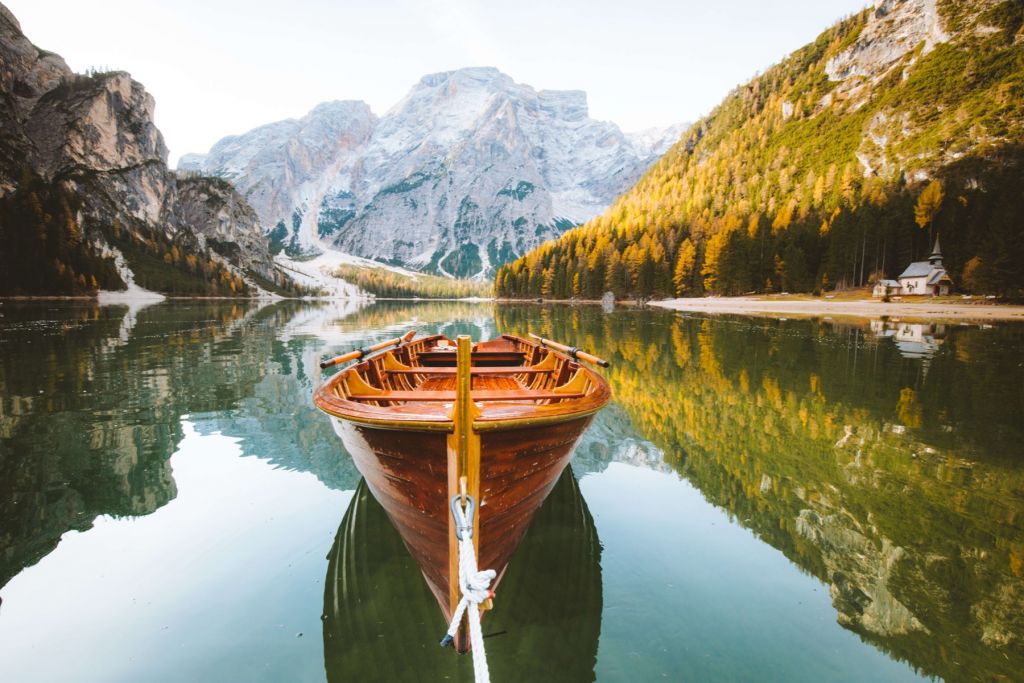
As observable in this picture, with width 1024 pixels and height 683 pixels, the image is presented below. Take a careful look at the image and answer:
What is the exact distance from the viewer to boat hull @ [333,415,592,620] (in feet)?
12.6

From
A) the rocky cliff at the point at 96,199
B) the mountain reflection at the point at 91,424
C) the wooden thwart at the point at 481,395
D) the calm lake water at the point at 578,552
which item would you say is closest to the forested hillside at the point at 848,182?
the calm lake water at the point at 578,552

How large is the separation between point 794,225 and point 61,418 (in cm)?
7650

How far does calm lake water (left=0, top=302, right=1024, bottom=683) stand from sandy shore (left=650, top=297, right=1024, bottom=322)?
4055cm

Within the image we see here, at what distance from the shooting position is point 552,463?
456cm

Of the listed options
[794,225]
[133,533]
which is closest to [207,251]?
[794,225]

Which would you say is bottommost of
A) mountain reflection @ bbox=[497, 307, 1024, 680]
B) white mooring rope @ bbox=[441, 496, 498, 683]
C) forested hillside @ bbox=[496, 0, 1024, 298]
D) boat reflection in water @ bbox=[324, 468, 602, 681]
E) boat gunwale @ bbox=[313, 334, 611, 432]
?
boat reflection in water @ bbox=[324, 468, 602, 681]

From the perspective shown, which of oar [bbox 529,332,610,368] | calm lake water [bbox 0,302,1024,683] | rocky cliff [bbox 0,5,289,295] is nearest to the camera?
calm lake water [bbox 0,302,1024,683]

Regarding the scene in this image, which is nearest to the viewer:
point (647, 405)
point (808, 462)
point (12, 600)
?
point (12, 600)

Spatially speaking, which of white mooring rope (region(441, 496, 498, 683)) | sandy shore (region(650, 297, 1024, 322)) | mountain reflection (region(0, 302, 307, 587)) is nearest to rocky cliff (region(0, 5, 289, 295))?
mountain reflection (region(0, 302, 307, 587))

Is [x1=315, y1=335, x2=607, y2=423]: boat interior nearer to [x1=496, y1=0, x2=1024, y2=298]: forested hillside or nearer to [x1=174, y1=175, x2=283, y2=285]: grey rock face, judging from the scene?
[x1=496, y1=0, x2=1024, y2=298]: forested hillside

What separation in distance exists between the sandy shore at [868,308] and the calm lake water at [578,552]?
40.5 meters

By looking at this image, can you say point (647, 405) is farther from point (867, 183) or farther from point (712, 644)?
point (867, 183)

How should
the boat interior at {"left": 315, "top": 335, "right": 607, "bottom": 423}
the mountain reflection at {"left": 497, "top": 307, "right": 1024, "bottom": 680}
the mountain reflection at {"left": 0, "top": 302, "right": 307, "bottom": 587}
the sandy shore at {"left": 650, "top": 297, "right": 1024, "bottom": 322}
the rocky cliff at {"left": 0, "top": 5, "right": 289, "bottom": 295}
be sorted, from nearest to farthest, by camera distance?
the mountain reflection at {"left": 497, "top": 307, "right": 1024, "bottom": 680} < the boat interior at {"left": 315, "top": 335, "right": 607, "bottom": 423} < the mountain reflection at {"left": 0, "top": 302, "right": 307, "bottom": 587} < the sandy shore at {"left": 650, "top": 297, "right": 1024, "bottom": 322} < the rocky cliff at {"left": 0, "top": 5, "right": 289, "bottom": 295}

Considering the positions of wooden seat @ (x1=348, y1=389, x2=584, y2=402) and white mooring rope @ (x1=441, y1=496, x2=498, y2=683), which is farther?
wooden seat @ (x1=348, y1=389, x2=584, y2=402)
